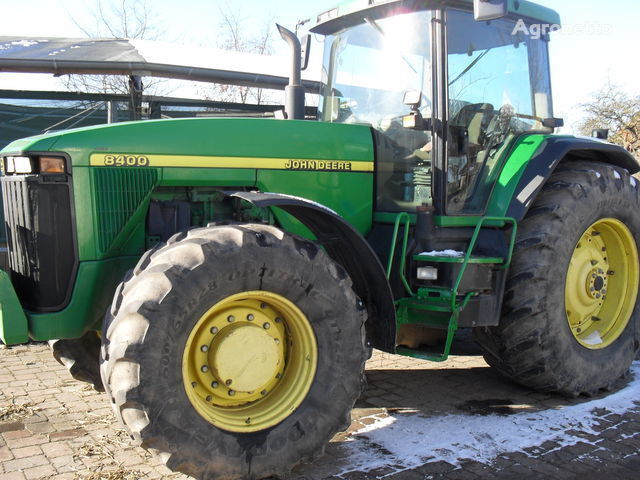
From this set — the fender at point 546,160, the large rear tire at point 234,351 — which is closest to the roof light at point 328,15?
the fender at point 546,160

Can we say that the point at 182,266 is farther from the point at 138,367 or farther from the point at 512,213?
the point at 512,213

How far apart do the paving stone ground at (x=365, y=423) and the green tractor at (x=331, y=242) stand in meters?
0.31

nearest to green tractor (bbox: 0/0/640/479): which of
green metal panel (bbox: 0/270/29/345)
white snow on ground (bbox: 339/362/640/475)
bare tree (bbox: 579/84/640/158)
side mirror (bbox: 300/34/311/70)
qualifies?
green metal panel (bbox: 0/270/29/345)

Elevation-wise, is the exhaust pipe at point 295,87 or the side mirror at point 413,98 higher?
the exhaust pipe at point 295,87

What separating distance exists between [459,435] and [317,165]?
1.87 m

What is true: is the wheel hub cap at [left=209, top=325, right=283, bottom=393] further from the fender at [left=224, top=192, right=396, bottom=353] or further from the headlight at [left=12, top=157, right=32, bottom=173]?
the headlight at [left=12, top=157, right=32, bottom=173]

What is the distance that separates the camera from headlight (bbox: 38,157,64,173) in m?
3.39

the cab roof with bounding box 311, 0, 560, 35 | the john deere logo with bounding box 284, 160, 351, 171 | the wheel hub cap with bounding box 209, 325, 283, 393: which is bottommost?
the wheel hub cap with bounding box 209, 325, 283, 393

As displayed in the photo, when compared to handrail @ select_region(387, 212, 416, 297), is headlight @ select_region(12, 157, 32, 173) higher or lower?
higher

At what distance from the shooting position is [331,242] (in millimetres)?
3809

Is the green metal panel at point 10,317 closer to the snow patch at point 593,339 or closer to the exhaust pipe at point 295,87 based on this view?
the exhaust pipe at point 295,87

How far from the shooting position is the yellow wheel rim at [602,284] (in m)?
4.83

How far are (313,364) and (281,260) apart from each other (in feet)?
1.94

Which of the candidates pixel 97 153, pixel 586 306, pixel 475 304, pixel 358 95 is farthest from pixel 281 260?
pixel 586 306
